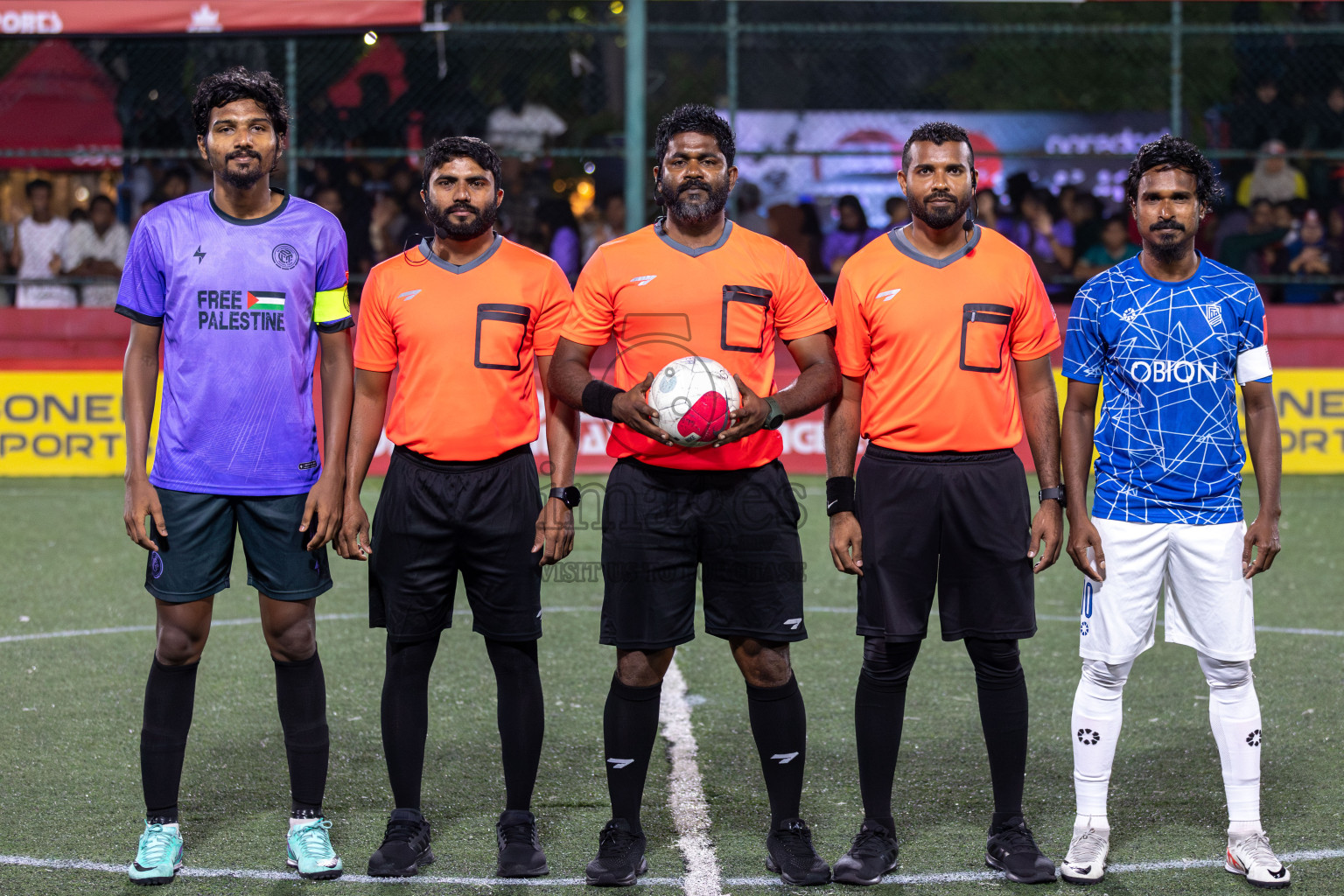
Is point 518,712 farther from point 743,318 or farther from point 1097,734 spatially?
point 1097,734

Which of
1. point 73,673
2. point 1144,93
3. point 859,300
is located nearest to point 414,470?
point 859,300

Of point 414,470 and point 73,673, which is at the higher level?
point 414,470

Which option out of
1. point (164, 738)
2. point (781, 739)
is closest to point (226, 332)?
point (164, 738)

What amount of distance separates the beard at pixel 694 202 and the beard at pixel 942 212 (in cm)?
57

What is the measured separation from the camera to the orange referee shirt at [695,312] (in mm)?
4074

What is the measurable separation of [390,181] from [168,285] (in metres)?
10.5

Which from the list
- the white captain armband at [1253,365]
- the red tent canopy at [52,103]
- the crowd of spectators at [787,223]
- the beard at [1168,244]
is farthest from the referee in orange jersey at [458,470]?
the red tent canopy at [52,103]

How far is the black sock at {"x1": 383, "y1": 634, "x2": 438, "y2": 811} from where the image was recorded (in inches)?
169

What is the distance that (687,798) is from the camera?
4859 mm

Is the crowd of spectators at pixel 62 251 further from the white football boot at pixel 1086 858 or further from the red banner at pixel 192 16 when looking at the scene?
the white football boot at pixel 1086 858

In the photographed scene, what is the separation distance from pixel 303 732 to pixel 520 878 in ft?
2.54

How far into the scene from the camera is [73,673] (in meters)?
6.38

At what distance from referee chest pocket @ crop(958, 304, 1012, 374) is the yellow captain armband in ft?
5.82

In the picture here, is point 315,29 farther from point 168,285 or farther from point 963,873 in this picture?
point 963,873
